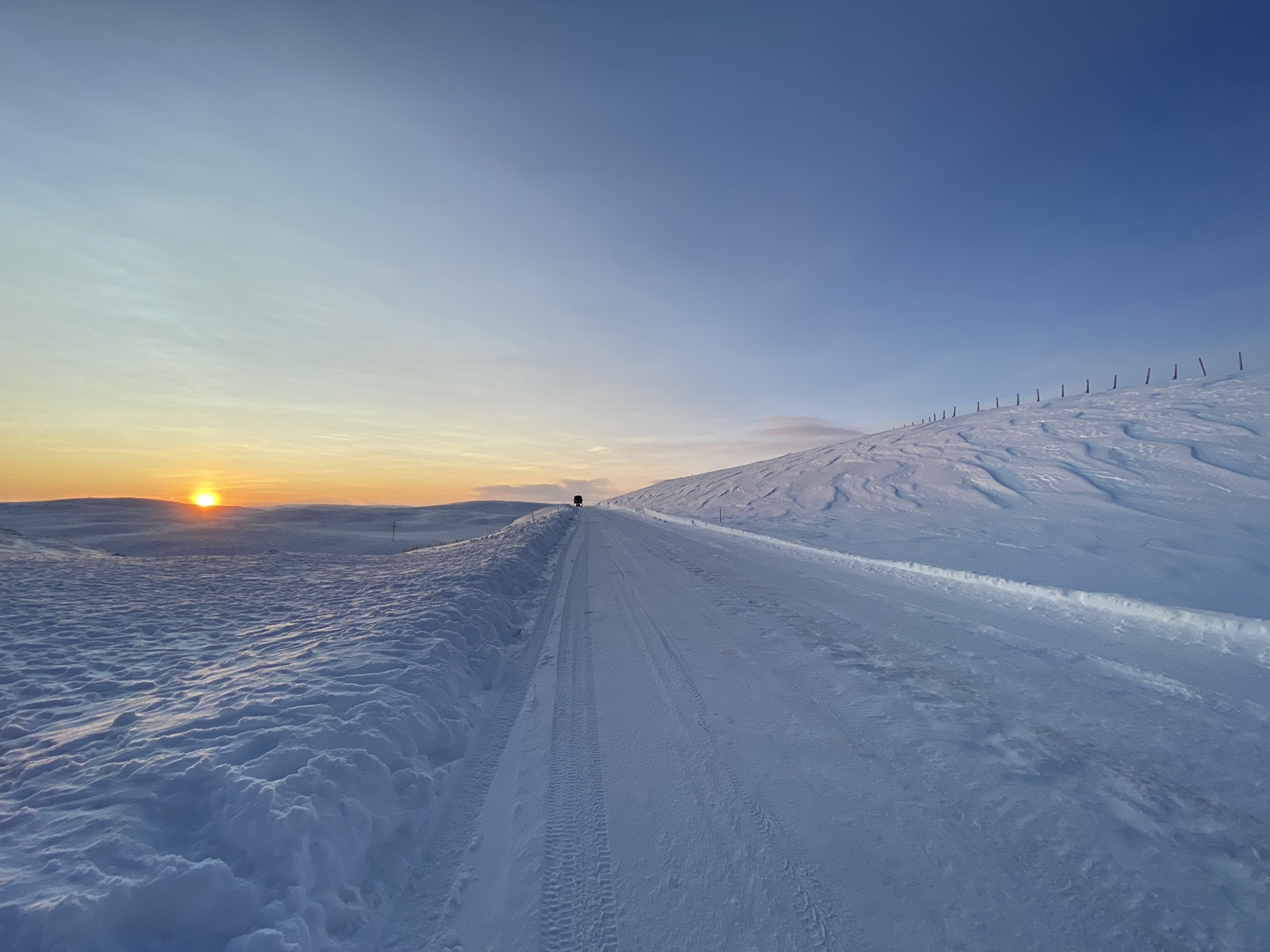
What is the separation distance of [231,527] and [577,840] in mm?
35983

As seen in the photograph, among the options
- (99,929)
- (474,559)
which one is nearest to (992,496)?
(474,559)

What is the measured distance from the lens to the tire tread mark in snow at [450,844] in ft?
8.27

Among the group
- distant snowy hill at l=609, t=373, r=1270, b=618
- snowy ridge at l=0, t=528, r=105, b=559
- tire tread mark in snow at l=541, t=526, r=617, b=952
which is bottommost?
tire tread mark in snow at l=541, t=526, r=617, b=952

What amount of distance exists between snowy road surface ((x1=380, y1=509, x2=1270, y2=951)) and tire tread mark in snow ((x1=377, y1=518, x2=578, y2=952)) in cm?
2

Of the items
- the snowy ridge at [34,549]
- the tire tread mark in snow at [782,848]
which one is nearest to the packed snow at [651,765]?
the tire tread mark in snow at [782,848]

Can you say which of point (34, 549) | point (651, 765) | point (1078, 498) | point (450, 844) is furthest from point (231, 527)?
point (1078, 498)

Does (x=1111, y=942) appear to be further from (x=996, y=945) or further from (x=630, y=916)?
(x=630, y=916)

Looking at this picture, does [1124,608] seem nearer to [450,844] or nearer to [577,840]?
[577,840]

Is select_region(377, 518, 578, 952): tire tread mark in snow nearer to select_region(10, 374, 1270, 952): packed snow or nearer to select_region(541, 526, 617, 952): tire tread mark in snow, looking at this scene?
select_region(10, 374, 1270, 952): packed snow

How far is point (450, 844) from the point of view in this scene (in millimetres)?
3170

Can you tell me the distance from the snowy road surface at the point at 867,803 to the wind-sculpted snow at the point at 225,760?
437 millimetres

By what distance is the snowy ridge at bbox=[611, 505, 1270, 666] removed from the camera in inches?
231

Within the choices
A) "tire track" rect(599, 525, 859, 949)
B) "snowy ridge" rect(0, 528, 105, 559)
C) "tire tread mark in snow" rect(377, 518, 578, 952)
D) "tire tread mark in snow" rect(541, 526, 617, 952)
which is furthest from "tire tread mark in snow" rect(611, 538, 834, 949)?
"snowy ridge" rect(0, 528, 105, 559)

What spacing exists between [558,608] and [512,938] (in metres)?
6.62
